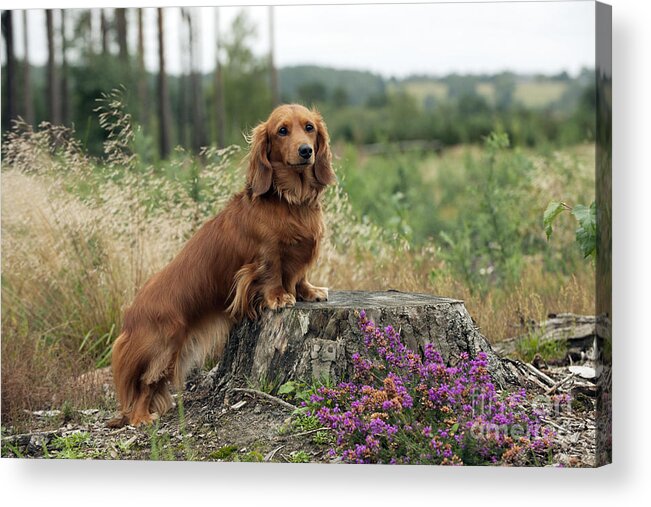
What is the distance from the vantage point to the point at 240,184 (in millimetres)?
6430

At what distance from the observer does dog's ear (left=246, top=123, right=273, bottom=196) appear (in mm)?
4832

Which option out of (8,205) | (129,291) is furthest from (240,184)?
(8,205)

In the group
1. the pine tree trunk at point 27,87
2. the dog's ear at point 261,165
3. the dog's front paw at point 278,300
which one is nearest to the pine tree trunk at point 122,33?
the pine tree trunk at point 27,87

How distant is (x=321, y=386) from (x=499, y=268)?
2.38m

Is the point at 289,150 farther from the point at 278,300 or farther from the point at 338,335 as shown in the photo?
the point at 338,335

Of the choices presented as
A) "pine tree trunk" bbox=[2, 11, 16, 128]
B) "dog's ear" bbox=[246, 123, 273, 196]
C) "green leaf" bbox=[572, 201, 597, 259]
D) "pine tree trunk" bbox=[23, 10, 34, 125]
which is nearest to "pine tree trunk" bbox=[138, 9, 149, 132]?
"pine tree trunk" bbox=[23, 10, 34, 125]

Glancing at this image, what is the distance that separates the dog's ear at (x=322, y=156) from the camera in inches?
194

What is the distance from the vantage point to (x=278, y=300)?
489cm

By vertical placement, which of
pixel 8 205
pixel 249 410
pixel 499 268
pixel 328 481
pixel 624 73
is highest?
pixel 624 73

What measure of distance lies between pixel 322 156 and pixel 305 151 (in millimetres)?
233

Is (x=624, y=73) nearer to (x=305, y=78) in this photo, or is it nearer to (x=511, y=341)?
(x=511, y=341)

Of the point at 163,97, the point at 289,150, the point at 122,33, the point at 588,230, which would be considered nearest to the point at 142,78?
the point at 163,97

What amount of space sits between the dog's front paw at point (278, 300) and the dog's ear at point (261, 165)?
50 centimetres

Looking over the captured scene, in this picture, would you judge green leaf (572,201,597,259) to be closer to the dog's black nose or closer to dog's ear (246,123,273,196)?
the dog's black nose
